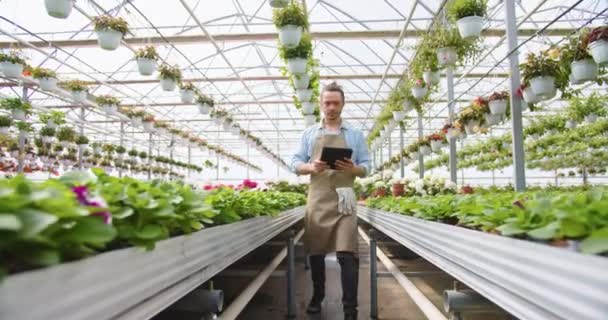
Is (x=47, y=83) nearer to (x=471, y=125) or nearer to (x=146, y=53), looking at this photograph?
(x=146, y=53)

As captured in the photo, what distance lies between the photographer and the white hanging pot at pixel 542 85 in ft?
13.3

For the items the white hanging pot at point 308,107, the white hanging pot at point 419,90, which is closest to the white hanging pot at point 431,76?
the white hanging pot at point 419,90

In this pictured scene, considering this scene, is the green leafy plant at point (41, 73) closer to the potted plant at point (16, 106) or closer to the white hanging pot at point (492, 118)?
the potted plant at point (16, 106)

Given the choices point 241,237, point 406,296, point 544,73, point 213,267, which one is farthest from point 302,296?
point 544,73

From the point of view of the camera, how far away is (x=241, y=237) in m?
1.99

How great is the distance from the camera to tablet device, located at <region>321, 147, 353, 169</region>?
253 cm

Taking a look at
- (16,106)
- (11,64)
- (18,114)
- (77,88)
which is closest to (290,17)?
(11,64)

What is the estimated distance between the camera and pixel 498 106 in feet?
17.2

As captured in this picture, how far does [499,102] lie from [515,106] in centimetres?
99

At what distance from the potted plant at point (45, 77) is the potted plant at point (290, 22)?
200 inches

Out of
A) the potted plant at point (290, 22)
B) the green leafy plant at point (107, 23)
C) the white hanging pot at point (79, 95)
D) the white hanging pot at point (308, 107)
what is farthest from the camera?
the white hanging pot at point (79, 95)

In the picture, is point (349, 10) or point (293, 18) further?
point (349, 10)

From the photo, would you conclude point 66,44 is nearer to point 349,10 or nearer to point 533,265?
point 349,10

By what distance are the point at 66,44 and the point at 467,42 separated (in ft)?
23.0
